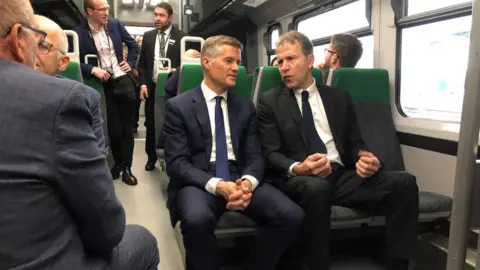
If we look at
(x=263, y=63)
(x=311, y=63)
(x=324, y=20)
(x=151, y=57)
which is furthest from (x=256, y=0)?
(x=311, y=63)

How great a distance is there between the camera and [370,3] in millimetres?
3539

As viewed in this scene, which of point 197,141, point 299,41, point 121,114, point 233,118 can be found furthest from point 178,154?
point 121,114

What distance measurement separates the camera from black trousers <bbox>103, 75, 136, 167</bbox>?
3.66 metres

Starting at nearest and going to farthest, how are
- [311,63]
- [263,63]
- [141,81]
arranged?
[311,63] → [141,81] → [263,63]

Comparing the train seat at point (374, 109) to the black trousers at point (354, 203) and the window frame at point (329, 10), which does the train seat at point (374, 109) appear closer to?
the black trousers at point (354, 203)

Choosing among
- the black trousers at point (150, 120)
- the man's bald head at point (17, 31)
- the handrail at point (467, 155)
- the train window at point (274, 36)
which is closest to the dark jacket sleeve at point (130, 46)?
the black trousers at point (150, 120)

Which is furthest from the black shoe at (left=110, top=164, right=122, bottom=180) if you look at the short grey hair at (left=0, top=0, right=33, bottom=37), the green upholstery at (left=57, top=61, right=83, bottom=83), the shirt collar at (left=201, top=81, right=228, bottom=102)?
the short grey hair at (left=0, top=0, right=33, bottom=37)

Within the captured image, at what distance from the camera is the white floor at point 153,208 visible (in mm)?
2618

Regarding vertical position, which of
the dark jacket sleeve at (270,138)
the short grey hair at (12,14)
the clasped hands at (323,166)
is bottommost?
the clasped hands at (323,166)

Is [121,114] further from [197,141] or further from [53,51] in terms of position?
[53,51]

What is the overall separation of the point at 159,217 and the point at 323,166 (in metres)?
1.46

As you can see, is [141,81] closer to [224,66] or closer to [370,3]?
[224,66]

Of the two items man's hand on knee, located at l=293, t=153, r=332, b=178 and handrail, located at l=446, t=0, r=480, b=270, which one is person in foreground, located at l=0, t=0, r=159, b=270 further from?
man's hand on knee, located at l=293, t=153, r=332, b=178

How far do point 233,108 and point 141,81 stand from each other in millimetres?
2036
